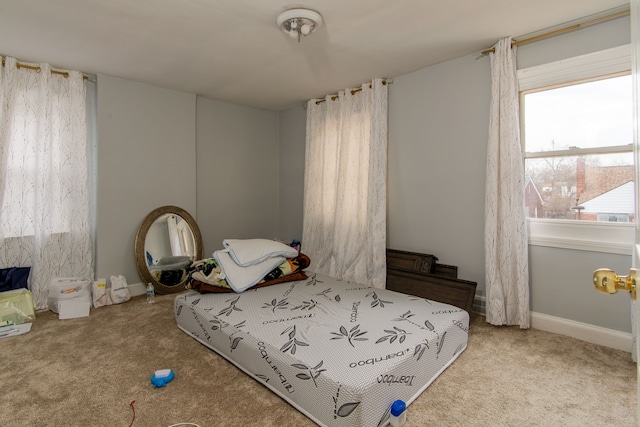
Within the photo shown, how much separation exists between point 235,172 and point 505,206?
11.2 feet

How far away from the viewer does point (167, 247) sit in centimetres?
383

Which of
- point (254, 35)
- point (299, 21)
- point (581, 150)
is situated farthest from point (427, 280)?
point (254, 35)

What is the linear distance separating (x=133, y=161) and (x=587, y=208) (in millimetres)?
4377

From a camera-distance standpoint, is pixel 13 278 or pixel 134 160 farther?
pixel 134 160

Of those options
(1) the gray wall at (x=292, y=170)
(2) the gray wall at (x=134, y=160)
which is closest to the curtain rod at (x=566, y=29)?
(1) the gray wall at (x=292, y=170)

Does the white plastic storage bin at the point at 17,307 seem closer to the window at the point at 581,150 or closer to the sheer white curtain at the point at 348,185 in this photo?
the sheer white curtain at the point at 348,185

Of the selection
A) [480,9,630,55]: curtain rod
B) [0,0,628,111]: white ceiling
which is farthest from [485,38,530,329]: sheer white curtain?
[0,0,628,111]: white ceiling

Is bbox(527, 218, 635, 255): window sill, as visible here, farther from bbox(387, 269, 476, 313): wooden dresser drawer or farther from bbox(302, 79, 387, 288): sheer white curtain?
bbox(302, 79, 387, 288): sheer white curtain

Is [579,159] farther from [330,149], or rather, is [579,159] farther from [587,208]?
[330,149]

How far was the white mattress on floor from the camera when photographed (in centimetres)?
152

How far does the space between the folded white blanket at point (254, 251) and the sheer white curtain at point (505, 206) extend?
1.79m

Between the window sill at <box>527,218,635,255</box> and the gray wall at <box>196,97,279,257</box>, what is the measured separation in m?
3.49

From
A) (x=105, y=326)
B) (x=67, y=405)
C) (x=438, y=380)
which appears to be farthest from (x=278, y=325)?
(x=105, y=326)

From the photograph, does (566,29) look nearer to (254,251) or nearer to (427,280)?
(427,280)
